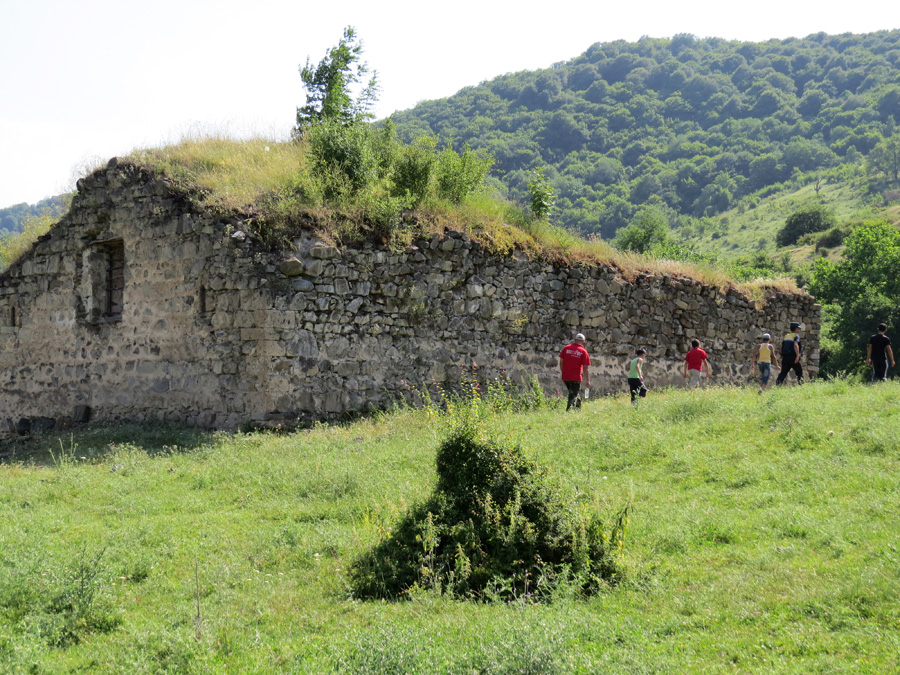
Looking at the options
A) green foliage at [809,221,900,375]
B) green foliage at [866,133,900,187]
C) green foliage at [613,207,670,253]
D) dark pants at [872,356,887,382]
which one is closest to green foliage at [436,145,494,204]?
dark pants at [872,356,887,382]

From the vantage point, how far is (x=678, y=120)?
82938mm

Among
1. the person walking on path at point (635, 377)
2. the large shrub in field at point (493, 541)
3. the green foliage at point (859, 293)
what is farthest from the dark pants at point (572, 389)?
the green foliage at point (859, 293)

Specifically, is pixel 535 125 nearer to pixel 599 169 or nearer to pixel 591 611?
pixel 599 169

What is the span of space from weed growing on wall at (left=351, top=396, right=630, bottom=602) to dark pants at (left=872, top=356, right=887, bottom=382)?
1115cm

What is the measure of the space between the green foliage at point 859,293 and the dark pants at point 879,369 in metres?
16.3

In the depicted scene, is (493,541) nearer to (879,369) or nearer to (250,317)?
(250,317)

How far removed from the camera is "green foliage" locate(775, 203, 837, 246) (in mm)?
51906

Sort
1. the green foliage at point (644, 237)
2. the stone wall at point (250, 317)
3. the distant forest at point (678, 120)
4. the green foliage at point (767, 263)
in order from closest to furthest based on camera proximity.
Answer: the stone wall at point (250, 317)
the green foliage at point (644, 237)
the green foliage at point (767, 263)
the distant forest at point (678, 120)

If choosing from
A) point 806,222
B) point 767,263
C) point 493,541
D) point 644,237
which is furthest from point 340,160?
point 806,222

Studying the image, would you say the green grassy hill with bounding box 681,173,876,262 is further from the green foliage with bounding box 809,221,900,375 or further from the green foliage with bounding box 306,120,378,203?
the green foliage with bounding box 306,120,378,203

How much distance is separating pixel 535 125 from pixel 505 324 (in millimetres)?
66377

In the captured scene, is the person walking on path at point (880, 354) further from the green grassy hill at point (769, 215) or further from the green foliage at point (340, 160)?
the green grassy hill at point (769, 215)

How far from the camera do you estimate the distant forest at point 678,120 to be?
68562 millimetres

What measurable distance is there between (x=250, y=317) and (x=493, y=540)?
22.2 feet
